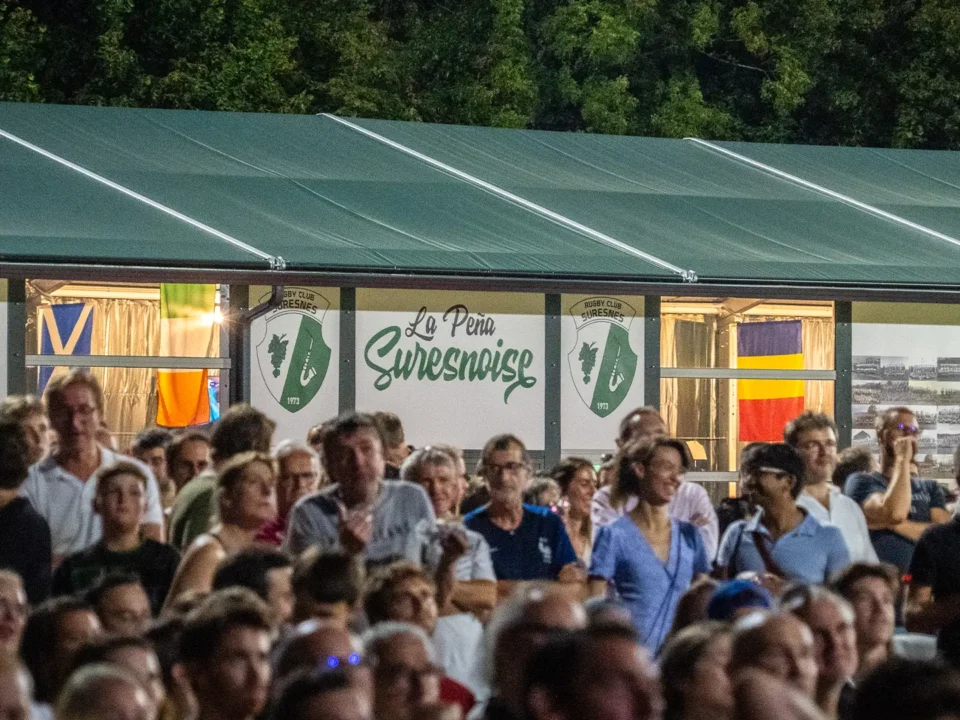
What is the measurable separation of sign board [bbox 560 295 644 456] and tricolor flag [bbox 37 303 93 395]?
372cm

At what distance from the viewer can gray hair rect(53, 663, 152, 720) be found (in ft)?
13.0

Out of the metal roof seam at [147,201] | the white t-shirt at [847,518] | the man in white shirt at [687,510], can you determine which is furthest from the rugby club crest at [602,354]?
the white t-shirt at [847,518]

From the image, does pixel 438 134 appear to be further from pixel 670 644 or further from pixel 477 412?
pixel 670 644

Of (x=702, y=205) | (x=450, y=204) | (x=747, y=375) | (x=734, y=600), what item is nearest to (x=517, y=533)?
(x=734, y=600)

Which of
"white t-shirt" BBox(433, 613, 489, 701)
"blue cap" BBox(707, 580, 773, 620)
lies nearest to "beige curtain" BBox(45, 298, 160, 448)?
"white t-shirt" BBox(433, 613, 489, 701)

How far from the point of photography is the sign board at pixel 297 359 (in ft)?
45.6

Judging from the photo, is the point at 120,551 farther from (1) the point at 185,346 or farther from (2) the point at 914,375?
(2) the point at 914,375

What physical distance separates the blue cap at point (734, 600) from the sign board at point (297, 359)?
801 centimetres

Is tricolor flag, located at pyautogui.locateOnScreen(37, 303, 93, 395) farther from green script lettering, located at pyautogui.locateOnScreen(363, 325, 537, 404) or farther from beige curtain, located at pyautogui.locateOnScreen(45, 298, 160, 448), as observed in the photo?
green script lettering, located at pyautogui.locateOnScreen(363, 325, 537, 404)

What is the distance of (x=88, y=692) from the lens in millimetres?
3986

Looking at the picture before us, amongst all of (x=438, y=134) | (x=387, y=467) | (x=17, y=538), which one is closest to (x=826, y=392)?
(x=438, y=134)

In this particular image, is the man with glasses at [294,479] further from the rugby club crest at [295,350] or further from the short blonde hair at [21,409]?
the rugby club crest at [295,350]

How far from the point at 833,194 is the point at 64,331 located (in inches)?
257

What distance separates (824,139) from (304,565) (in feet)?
89.1
